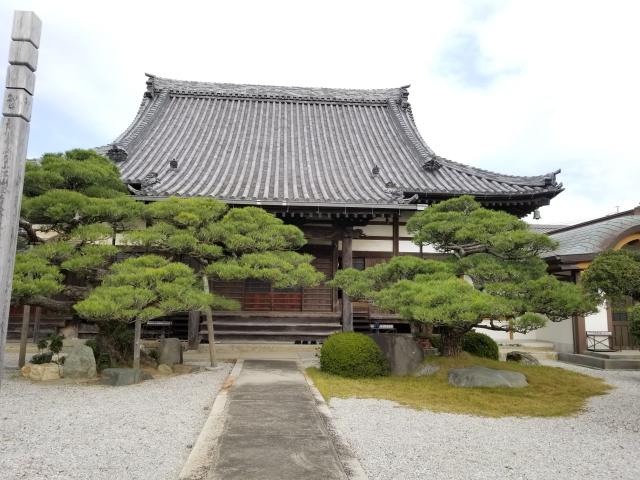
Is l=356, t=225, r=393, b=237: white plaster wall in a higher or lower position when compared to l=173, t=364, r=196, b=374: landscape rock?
higher

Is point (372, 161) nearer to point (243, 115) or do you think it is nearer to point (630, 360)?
point (243, 115)

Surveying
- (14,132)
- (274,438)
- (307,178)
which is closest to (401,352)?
(274,438)

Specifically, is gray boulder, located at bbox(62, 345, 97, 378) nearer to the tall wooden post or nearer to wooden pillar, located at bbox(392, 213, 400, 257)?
the tall wooden post

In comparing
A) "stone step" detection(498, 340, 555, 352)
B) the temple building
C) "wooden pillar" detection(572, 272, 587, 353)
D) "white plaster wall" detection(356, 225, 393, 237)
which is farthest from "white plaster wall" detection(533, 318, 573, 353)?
"white plaster wall" detection(356, 225, 393, 237)

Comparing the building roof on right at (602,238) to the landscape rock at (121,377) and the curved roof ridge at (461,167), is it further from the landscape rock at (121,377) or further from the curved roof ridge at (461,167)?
the landscape rock at (121,377)

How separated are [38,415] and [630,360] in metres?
13.0

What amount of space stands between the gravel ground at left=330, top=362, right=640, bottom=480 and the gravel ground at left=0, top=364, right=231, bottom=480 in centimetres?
200

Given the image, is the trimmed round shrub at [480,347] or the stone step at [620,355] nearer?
the trimmed round shrub at [480,347]

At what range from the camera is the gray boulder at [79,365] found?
8148mm

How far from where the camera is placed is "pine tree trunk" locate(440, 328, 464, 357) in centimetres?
905

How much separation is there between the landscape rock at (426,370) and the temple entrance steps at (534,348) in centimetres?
477

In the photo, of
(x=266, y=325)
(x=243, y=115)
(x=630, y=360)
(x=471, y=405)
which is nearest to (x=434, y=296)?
(x=471, y=405)

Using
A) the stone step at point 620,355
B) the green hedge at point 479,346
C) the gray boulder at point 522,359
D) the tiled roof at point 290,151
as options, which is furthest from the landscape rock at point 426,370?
the stone step at point 620,355

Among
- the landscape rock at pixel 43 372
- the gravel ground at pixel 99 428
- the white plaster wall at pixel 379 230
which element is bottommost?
the gravel ground at pixel 99 428
